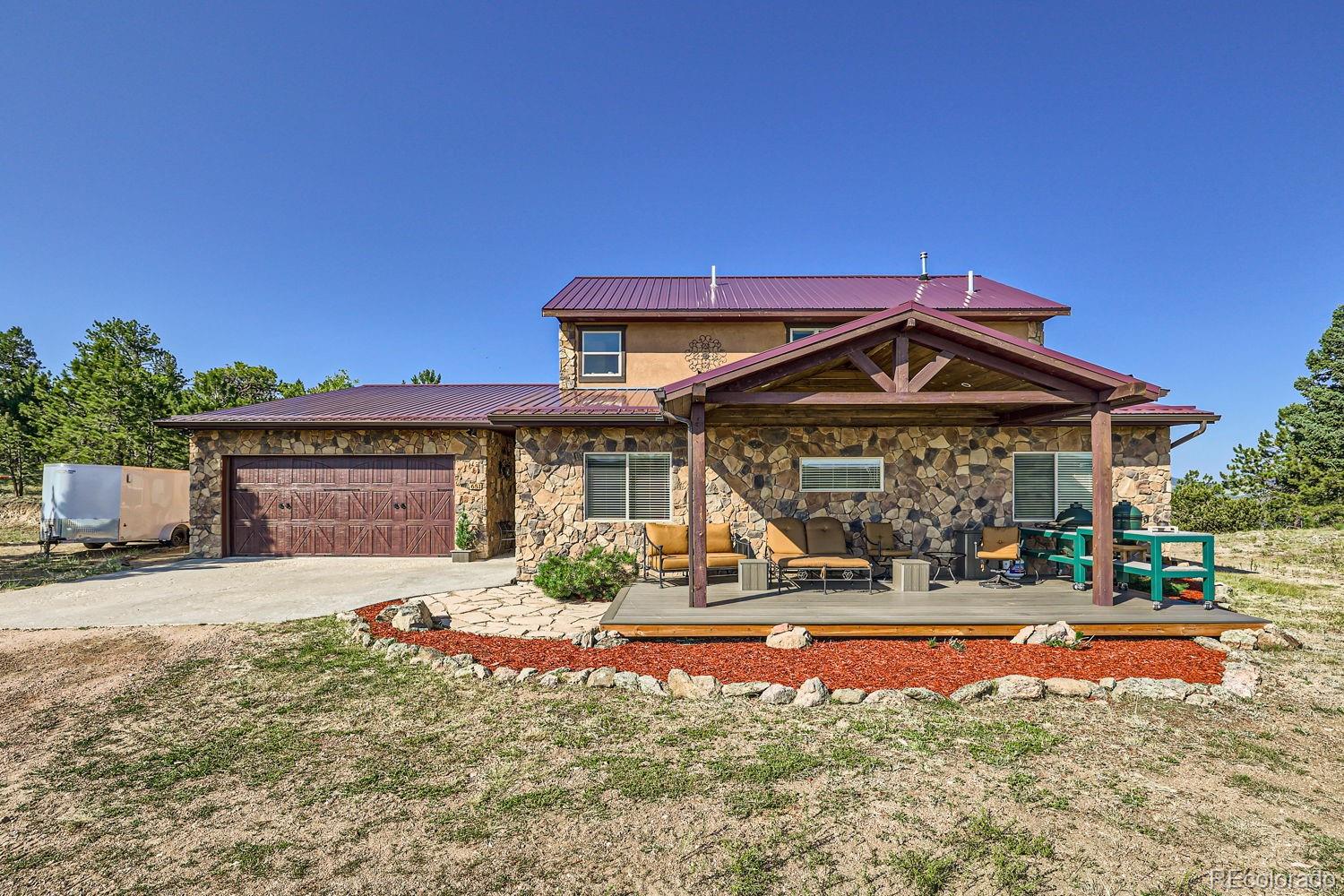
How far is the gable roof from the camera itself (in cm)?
637

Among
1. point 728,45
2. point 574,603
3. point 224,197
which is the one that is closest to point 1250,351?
point 728,45

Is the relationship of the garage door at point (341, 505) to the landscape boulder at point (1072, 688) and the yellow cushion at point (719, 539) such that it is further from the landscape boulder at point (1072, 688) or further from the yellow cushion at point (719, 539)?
the landscape boulder at point (1072, 688)

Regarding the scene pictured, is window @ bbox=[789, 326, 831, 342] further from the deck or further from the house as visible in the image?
the deck

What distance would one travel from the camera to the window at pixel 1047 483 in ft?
31.9

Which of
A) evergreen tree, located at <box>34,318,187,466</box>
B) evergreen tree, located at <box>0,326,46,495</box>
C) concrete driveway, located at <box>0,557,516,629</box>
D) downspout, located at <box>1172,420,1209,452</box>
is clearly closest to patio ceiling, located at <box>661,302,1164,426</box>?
downspout, located at <box>1172,420,1209,452</box>

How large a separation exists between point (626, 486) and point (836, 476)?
137 inches

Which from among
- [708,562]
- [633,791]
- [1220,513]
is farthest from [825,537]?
[1220,513]

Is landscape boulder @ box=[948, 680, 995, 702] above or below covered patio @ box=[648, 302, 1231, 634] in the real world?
below

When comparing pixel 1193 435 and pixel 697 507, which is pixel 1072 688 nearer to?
pixel 697 507

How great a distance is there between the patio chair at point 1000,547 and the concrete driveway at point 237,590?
7536 millimetres

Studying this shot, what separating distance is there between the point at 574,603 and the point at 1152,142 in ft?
48.3

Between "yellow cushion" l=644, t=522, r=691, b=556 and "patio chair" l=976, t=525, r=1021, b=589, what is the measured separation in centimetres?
426

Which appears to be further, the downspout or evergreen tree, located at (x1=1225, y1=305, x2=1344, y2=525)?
evergreen tree, located at (x1=1225, y1=305, x2=1344, y2=525)

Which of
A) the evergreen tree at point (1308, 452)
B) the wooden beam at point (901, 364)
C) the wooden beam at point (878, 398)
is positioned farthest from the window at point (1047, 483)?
the evergreen tree at point (1308, 452)
